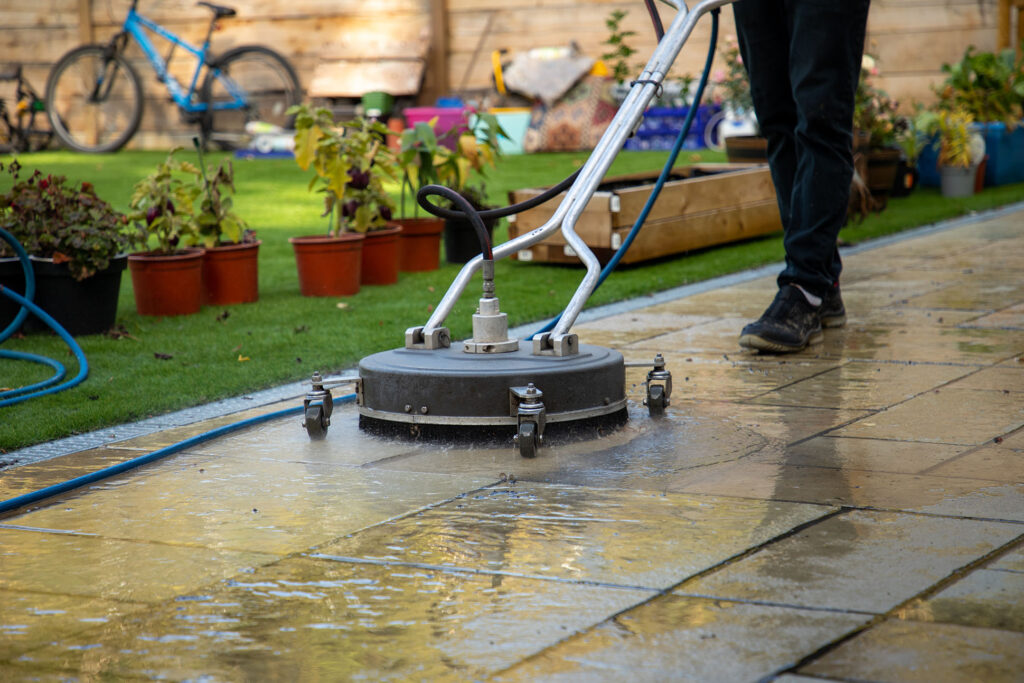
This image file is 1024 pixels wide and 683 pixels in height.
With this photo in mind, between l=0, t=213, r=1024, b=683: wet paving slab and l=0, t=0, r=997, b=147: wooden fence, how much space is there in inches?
306

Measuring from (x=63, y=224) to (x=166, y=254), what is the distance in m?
0.53

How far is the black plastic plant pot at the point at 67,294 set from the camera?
365cm

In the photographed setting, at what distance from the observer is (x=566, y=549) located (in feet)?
5.49

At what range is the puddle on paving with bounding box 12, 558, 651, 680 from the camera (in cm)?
132

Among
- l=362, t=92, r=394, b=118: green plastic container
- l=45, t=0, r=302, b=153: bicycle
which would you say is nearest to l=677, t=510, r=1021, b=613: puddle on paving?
l=362, t=92, r=394, b=118: green plastic container

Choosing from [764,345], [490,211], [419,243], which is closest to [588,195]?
[490,211]

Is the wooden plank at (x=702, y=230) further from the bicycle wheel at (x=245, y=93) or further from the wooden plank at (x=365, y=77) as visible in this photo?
the bicycle wheel at (x=245, y=93)

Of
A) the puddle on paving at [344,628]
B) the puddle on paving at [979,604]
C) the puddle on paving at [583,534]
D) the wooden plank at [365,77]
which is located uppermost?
the wooden plank at [365,77]

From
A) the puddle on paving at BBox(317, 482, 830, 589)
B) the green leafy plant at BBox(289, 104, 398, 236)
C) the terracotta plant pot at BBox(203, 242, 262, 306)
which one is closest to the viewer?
the puddle on paving at BBox(317, 482, 830, 589)

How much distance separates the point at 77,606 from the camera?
1.52 m

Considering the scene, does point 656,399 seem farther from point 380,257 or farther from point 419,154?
point 419,154

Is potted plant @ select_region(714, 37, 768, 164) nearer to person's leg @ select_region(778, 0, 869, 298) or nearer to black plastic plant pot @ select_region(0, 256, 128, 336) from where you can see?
person's leg @ select_region(778, 0, 869, 298)

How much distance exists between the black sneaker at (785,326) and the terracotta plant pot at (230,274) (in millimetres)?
1874

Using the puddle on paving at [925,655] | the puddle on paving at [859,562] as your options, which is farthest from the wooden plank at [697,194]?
the puddle on paving at [925,655]
